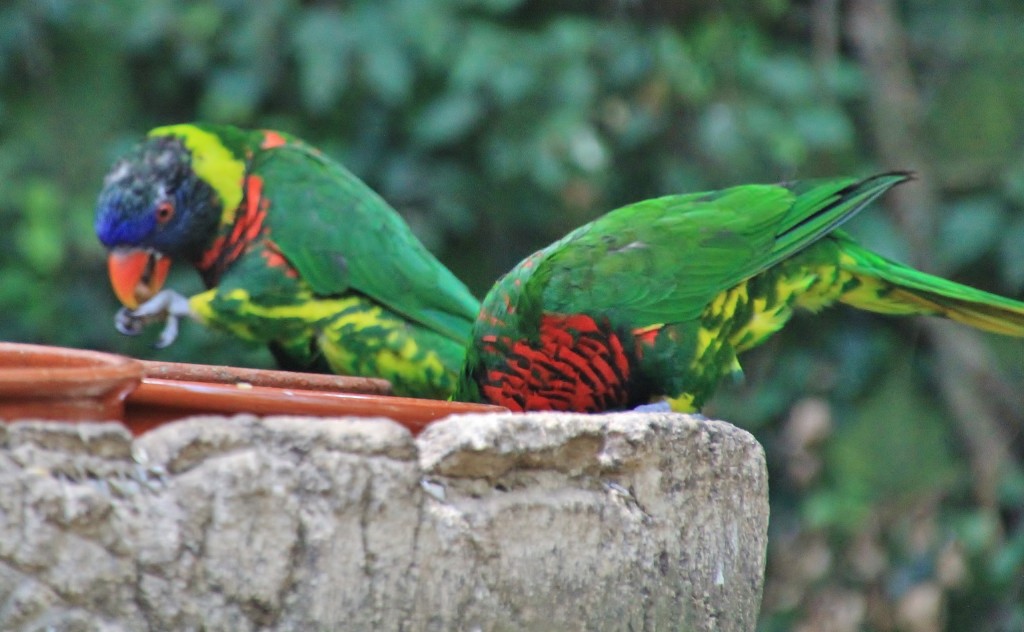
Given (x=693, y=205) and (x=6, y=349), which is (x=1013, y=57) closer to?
(x=693, y=205)

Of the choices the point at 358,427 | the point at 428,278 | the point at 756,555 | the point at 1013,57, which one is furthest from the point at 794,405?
the point at 358,427

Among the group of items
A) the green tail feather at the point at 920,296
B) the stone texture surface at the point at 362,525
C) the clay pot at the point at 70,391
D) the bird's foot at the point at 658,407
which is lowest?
the stone texture surface at the point at 362,525

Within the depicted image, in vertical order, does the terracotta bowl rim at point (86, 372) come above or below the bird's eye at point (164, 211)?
below

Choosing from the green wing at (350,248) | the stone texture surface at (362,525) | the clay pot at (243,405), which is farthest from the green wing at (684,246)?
the clay pot at (243,405)

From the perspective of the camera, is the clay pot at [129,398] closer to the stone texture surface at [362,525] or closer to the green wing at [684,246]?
the stone texture surface at [362,525]

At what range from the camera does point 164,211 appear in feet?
8.07

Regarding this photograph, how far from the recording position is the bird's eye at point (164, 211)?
246 cm

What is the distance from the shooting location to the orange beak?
252cm

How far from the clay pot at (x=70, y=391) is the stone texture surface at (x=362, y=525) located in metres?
0.01

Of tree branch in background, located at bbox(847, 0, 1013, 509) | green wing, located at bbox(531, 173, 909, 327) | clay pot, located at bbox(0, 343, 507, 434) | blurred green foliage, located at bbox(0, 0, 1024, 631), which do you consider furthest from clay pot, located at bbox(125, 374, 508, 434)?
tree branch in background, located at bbox(847, 0, 1013, 509)

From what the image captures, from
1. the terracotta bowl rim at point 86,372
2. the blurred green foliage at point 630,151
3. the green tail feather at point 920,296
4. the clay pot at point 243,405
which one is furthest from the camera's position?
the blurred green foliage at point 630,151

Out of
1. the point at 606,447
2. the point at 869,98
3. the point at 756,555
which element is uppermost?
the point at 869,98

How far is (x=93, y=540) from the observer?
0.93 meters

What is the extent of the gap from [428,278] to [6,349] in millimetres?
1443
